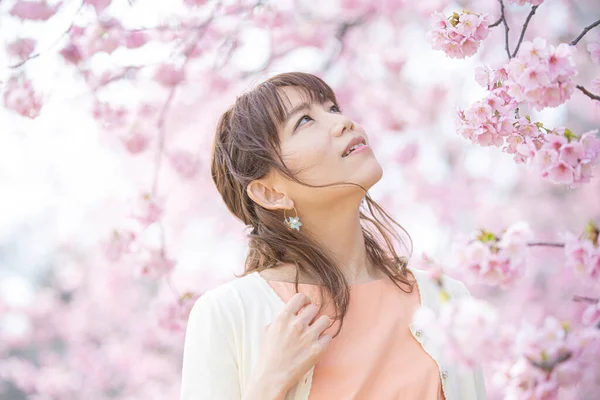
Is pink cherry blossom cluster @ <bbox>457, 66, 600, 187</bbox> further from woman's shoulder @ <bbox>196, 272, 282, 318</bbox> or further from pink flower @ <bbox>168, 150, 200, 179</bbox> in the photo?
pink flower @ <bbox>168, 150, 200, 179</bbox>

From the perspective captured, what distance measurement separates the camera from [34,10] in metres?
2.72

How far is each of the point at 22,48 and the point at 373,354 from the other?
1739 mm

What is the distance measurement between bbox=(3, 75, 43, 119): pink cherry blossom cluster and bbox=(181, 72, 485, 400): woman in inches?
48.4

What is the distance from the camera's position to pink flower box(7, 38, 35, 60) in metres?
2.54

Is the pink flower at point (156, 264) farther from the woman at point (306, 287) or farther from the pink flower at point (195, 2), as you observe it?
the woman at point (306, 287)

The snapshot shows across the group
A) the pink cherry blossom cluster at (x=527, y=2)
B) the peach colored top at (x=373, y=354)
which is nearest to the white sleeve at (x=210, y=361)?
the peach colored top at (x=373, y=354)

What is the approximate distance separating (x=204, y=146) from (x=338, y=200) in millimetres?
3466

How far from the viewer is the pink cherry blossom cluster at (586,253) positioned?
1.15m

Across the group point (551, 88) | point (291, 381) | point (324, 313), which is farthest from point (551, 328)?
point (324, 313)

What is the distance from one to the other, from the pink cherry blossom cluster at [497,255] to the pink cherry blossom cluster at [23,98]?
204cm

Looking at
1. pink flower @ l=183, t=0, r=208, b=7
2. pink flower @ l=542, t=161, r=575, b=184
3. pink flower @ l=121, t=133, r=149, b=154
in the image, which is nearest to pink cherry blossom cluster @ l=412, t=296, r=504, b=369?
pink flower @ l=542, t=161, r=575, b=184

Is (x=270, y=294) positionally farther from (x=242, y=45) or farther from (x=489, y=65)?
(x=242, y=45)

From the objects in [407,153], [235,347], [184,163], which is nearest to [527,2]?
[235,347]

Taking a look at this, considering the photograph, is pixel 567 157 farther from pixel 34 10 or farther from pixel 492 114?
pixel 34 10
